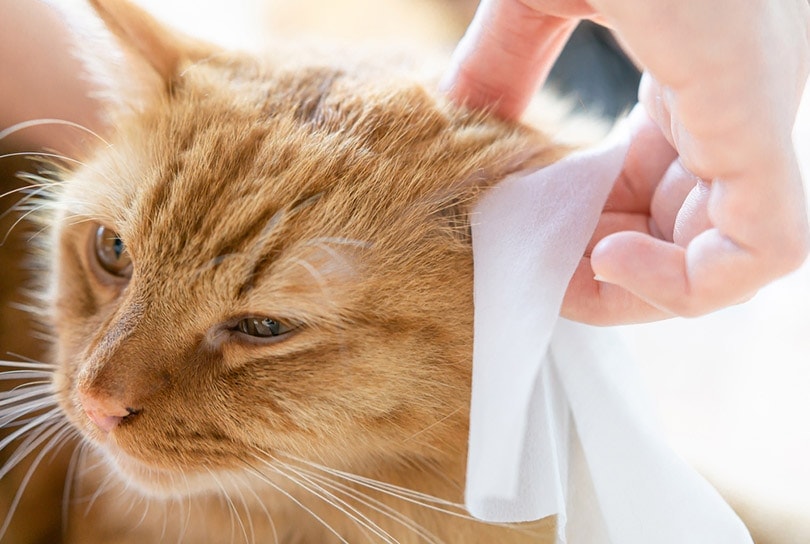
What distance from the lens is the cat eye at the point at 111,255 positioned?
0.98 m

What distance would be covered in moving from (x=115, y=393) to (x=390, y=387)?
0.33 metres

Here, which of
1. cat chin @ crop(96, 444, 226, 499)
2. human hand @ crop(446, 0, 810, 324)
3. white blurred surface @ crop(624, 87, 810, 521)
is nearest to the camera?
human hand @ crop(446, 0, 810, 324)

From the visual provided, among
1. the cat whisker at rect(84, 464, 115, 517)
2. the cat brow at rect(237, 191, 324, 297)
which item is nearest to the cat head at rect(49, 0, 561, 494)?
the cat brow at rect(237, 191, 324, 297)

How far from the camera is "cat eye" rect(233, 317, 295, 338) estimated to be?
32.7 inches

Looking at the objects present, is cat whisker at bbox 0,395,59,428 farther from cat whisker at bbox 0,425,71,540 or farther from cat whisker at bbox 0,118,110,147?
cat whisker at bbox 0,118,110,147

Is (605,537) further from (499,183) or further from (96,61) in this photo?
(96,61)

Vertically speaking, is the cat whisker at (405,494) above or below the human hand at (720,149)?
below

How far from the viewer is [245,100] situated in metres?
0.89

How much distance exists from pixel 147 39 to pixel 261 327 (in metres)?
0.45

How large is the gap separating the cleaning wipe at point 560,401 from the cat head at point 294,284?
6cm

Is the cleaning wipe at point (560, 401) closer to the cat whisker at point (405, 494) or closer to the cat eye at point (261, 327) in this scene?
the cat whisker at point (405, 494)

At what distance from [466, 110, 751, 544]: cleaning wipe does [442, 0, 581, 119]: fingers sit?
0.51 ft

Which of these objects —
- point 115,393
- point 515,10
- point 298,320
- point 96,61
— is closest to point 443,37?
point 515,10

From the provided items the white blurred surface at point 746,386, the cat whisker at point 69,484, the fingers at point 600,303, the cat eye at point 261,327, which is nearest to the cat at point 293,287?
the cat eye at point 261,327
